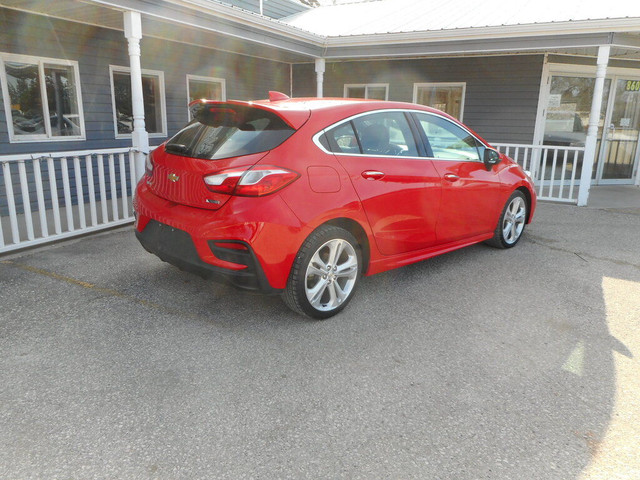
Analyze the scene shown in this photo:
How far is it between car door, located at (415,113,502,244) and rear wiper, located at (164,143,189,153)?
1.93 meters

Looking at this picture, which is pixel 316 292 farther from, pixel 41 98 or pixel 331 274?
pixel 41 98

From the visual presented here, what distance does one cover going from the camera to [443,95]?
10.8m

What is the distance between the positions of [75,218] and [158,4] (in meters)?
2.98

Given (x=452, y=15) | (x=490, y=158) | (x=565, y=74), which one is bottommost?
(x=490, y=158)

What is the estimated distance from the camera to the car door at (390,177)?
137 inches

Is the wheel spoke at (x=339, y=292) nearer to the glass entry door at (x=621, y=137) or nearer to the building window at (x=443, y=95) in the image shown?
the building window at (x=443, y=95)

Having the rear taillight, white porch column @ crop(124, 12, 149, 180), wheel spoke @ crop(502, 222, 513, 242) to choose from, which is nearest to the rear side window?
the rear taillight

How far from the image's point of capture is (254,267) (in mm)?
3029

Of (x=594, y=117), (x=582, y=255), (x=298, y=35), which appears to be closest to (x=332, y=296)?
(x=582, y=255)

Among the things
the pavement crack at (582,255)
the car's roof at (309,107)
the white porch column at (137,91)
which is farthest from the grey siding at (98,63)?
the pavement crack at (582,255)

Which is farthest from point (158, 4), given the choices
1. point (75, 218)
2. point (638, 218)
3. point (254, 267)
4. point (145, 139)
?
point (638, 218)

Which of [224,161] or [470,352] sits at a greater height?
[224,161]

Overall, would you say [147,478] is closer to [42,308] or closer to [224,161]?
[224,161]

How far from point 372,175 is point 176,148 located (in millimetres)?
1403
